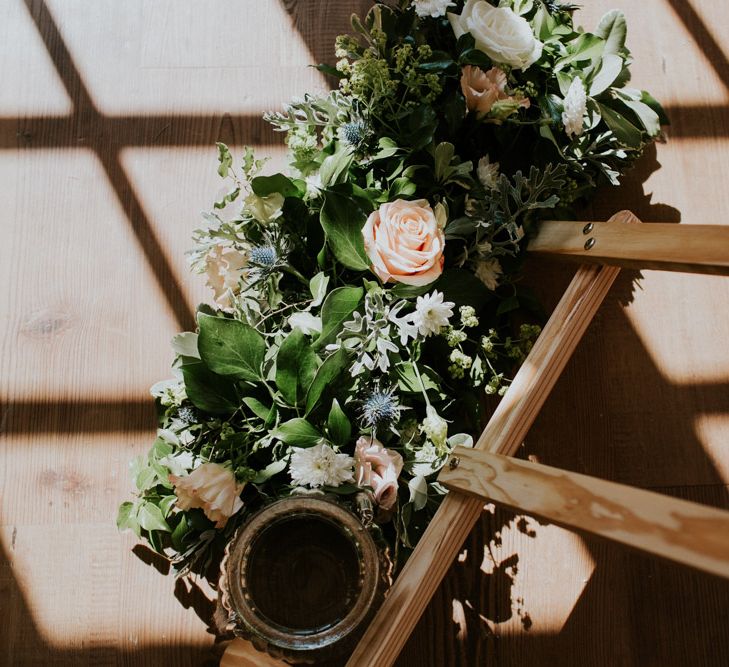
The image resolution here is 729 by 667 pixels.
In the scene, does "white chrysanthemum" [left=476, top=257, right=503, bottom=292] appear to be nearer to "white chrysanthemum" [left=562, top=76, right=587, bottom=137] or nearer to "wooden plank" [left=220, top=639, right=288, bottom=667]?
"white chrysanthemum" [left=562, top=76, right=587, bottom=137]

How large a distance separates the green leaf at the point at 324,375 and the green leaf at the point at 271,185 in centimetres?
27

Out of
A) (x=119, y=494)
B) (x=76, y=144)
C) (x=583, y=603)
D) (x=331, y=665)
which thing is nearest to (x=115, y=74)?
(x=76, y=144)

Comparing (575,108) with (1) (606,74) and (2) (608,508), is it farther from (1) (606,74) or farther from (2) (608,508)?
(2) (608,508)

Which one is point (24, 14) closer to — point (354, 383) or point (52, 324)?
point (52, 324)

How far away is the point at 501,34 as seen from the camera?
1065 mm

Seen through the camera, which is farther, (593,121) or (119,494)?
(119,494)

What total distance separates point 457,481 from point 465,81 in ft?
1.99

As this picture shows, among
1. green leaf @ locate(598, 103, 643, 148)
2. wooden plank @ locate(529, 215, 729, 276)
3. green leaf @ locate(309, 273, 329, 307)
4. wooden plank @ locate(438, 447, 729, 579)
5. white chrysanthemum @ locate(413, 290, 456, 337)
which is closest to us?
wooden plank @ locate(438, 447, 729, 579)

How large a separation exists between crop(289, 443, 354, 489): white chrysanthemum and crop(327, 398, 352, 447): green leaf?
0.15ft

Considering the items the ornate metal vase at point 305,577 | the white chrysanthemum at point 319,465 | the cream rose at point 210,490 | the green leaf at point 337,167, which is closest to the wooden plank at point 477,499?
the ornate metal vase at point 305,577

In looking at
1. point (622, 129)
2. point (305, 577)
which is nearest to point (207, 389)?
point (305, 577)

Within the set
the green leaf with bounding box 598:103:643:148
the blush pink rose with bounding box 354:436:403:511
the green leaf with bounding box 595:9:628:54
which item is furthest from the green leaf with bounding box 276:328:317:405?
the green leaf with bounding box 595:9:628:54

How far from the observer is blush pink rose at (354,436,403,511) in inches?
37.3

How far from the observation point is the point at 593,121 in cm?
115
